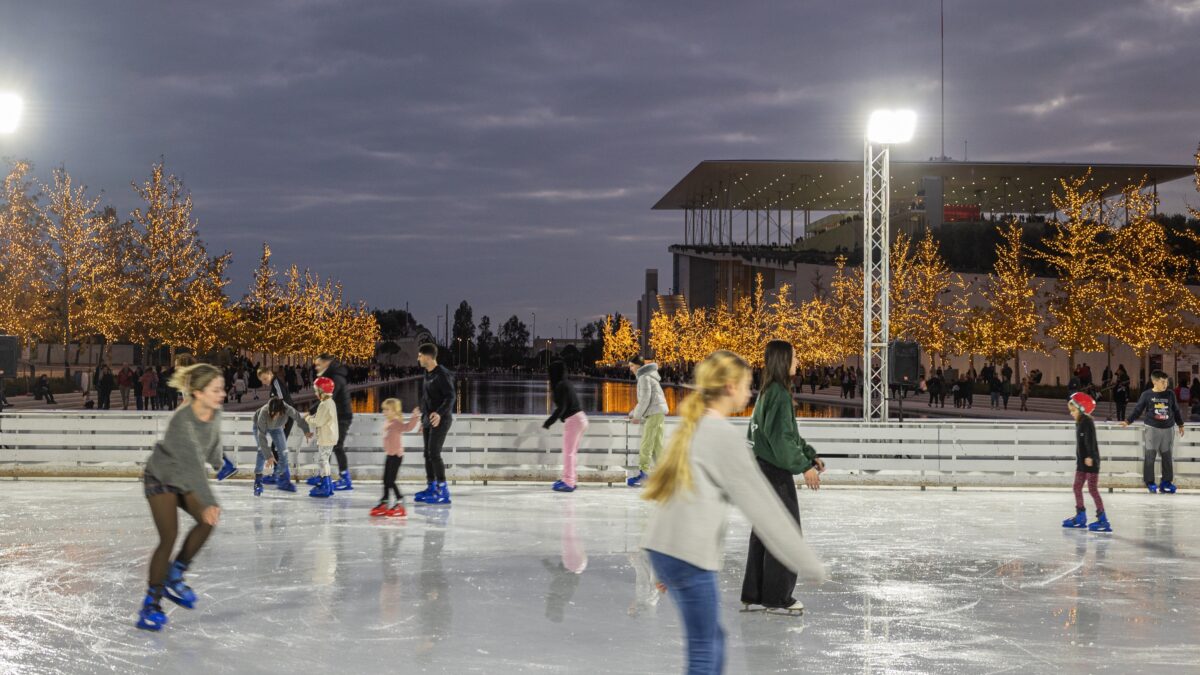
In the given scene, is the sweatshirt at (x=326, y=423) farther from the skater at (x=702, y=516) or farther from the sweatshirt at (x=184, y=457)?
the skater at (x=702, y=516)

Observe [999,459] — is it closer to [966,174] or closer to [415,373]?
[966,174]

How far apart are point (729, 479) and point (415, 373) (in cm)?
12433

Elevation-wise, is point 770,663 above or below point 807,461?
below

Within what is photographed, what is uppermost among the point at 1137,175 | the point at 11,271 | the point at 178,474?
the point at 1137,175

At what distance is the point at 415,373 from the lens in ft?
414

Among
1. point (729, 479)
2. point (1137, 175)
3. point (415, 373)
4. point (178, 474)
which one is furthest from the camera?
point (415, 373)

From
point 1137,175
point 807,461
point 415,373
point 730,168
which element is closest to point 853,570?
point 807,461

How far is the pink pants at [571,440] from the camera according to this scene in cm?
1485

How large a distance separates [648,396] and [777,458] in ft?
24.3

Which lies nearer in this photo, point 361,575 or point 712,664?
point 712,664

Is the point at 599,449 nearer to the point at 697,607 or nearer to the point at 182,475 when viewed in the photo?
the point at 182,475

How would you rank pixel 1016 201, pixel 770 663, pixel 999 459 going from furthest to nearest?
1. pixel 1016 201
2. pixel 999 459
3. pixel 770 663

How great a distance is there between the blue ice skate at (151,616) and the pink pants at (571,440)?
331 inches

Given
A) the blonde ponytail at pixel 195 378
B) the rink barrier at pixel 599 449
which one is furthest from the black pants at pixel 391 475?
the blonde ponytail at pixel 195 378
